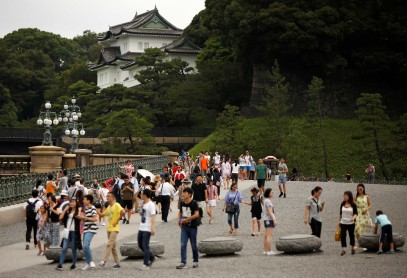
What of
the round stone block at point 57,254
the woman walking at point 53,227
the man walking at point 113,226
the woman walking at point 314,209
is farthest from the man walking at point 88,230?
the woman walking at point 314,209

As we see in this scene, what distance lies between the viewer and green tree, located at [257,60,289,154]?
225 ft

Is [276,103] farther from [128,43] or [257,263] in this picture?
[128,43]

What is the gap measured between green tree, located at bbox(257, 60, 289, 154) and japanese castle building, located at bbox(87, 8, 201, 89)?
38.4 metres

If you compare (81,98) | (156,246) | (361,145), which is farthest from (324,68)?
(156,246)

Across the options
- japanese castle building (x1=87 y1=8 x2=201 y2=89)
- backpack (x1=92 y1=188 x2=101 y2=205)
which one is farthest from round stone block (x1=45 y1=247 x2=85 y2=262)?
japanese castle building (x1=87 y1=8 x2=201 y2=89)

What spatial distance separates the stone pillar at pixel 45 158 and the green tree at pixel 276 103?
81.2 feet

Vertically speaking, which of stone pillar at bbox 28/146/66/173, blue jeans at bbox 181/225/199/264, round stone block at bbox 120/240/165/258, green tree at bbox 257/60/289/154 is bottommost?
round stone block at bbox 120/240/165/258

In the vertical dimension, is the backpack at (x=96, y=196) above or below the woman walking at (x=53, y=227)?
above

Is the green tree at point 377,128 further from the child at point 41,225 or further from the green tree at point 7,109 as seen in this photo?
the green tree at point 7,109

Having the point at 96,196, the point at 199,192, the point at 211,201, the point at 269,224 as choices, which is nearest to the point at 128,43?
the point at 96,196

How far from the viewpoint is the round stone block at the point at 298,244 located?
72.3 ft

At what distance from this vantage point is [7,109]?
10225cm

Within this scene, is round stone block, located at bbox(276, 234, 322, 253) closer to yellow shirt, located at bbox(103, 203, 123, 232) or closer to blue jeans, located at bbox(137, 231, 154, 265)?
blue jeans, located at bbox(137, 231, 154, 265)

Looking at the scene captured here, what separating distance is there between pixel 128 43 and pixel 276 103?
53.9 metres
